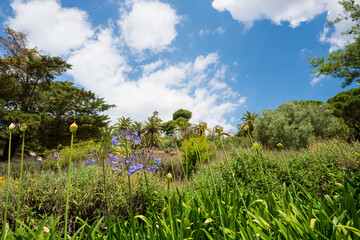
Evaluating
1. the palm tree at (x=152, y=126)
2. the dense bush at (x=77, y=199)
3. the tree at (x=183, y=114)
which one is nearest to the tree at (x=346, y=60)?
the dense bush at (x=77, y=199)

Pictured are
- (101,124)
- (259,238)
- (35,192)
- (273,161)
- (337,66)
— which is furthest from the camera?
(101,124)

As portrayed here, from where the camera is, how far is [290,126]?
15.4 meters

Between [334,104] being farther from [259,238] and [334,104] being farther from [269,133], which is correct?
[259,238]

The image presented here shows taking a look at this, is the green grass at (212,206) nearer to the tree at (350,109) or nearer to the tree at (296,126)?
the tree at (296,126)

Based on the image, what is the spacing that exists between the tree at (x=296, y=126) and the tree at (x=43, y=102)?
45.1 feet

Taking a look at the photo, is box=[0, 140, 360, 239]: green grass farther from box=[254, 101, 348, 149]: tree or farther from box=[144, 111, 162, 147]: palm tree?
box=[144, 111, 162, 147]: palm tree

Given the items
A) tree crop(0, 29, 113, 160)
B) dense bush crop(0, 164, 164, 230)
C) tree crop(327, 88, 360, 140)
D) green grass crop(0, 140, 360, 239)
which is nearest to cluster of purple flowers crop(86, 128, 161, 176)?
green grass crop(0, 140, 360, 239)

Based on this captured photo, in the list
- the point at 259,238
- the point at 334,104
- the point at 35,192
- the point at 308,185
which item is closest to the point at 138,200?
the point at 35,192

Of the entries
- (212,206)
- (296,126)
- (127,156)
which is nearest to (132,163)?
(127,156)

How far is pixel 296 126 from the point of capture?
15.4 meters

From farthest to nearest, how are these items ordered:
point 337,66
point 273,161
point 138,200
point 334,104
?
1. point 334,104
2. point 337,66
3. point 273,161
4. point 138,200

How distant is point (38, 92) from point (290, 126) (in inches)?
800

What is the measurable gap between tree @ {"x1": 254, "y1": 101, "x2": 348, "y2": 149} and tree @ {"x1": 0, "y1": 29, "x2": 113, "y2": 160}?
13754 millimetres

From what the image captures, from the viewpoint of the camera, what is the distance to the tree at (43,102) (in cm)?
1409
